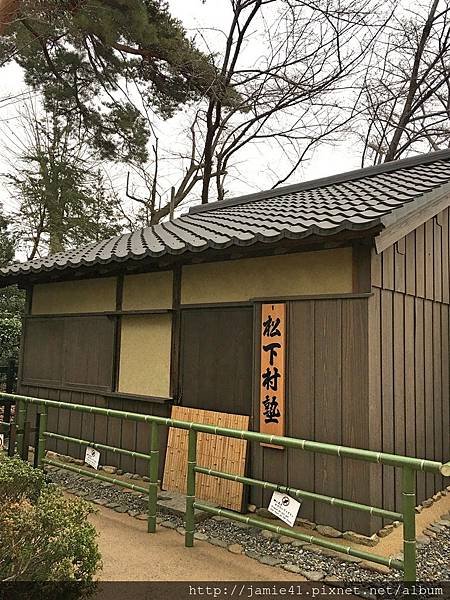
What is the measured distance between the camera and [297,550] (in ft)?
12.1

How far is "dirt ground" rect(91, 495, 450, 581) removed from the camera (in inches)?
126

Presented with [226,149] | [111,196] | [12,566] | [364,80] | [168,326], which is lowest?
[12,566]

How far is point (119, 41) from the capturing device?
32.4 ft

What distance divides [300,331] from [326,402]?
2.27ft

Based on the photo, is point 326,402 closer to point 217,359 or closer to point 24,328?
point 217,359

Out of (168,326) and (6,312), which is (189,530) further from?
(6,312)

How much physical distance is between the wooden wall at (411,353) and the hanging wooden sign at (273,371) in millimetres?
850

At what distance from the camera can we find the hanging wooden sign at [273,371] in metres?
4.47

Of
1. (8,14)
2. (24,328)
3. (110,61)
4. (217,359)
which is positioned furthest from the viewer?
(110,61)

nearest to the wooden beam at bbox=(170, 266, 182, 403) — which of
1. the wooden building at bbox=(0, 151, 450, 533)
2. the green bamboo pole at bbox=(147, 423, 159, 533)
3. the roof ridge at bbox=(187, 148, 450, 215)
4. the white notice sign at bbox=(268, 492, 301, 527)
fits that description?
the wooden building at bbox=(0, 151, 450, 533)

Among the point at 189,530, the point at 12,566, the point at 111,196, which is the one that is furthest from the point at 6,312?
the point at 12,566

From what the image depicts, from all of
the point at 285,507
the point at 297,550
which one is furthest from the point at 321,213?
the point at 297,550

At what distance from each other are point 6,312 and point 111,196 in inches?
232

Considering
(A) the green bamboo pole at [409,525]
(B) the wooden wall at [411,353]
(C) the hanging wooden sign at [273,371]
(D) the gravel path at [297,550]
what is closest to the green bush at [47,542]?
(D) the gravel path at [297,550]
